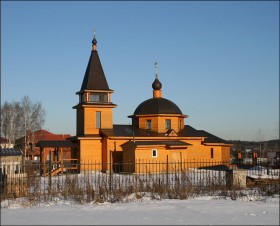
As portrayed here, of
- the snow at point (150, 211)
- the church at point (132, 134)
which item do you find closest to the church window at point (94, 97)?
the church at point (132, 134)

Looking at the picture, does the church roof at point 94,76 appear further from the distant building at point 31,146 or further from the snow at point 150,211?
the snow at point 150,211

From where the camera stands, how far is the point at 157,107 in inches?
1428

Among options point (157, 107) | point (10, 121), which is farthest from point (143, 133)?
point (10, 121)

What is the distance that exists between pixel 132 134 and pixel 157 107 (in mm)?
3798

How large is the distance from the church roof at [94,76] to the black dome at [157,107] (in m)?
4.27

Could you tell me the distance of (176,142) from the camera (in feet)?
109

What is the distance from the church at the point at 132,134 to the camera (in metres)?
32.4

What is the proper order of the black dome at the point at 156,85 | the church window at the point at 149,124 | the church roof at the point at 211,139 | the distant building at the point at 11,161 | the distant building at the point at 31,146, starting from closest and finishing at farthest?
the distant building at the point at 11,161
the church window at the point at 149,124
the church roof at the point at 211,139
the black dome at the point at 156,85
the distant building at the point at 31,146

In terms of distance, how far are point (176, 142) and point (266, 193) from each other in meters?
18.1

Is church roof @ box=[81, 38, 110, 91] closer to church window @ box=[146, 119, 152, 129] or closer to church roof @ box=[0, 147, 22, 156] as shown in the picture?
church window @ box=[146, 119, 152, 129]

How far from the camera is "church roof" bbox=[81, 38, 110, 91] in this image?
112ft

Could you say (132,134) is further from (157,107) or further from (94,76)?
(94,76)

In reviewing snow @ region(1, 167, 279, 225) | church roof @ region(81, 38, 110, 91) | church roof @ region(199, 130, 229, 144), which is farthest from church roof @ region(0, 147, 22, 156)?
church roof @ region(199, 130, 229, 144)

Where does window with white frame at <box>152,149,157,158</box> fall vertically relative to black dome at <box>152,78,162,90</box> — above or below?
below
